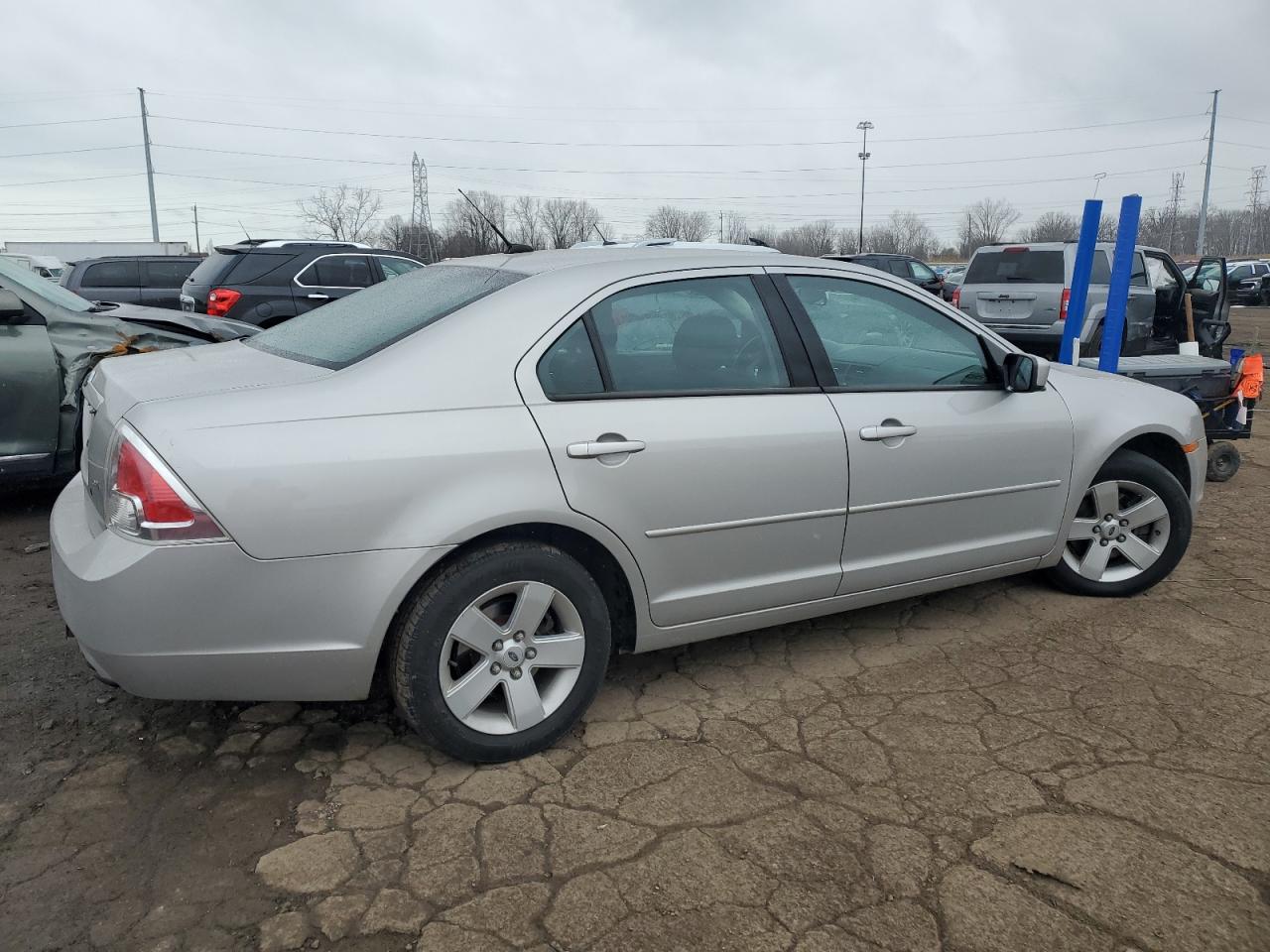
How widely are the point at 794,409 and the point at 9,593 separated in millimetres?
3716

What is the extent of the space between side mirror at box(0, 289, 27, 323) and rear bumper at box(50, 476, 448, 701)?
3.39 metres

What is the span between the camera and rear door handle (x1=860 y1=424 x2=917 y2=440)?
3.41 meters

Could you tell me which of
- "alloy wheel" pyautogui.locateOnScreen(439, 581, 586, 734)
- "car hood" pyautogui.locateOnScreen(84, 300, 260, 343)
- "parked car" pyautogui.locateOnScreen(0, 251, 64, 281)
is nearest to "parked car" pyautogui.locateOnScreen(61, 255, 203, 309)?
"parked car" pyautogui.locateOnScreen(0, 251, 64, 281)

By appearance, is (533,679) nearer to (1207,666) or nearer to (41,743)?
A: (41,743)

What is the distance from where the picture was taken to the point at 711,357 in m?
3.29

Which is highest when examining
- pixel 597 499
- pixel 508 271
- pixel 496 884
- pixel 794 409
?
pixel 508 271

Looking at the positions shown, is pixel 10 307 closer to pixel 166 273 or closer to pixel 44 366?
pixel 44 366

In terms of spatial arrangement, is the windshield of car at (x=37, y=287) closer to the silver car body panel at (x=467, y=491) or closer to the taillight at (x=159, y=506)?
the silver car body panel at (x=467, y=491)

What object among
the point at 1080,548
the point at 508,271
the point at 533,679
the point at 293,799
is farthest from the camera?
the point at 1080,548

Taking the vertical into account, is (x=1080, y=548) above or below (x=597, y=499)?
below

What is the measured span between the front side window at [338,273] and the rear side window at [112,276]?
22.4 ft

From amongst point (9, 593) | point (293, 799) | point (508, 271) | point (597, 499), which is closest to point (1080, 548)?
point (597, 499)

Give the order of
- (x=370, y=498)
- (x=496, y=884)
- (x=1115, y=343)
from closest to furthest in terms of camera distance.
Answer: (x=496, y=884), (x=370, y=498), (x=1115, y=343)

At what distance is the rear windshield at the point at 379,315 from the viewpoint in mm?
3037
